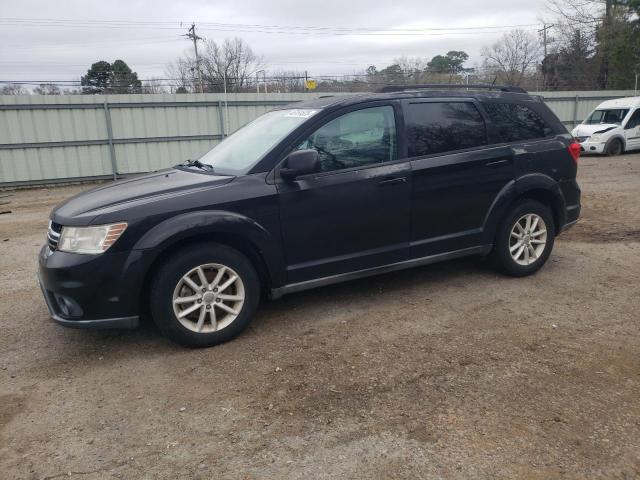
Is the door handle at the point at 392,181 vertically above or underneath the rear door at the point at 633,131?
above

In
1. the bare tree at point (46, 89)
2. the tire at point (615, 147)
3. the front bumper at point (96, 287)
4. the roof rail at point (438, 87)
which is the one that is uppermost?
the bare tree at point (46, 89)

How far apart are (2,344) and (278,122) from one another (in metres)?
2.94

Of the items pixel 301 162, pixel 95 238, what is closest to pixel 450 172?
pixel 301 162

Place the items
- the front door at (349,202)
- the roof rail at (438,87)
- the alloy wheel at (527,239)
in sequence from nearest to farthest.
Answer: the front door at (349,202)
the roof rail at (438,87)
the alloy wheel at (527,239)

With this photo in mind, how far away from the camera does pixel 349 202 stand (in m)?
4.28

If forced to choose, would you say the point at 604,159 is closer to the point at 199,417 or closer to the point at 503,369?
the point at 503,369

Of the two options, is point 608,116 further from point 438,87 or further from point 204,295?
point 204,295

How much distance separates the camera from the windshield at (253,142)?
14.0 ft

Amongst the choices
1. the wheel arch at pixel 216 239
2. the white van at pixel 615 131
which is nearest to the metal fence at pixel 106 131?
Result: the white van at pixel 615 131

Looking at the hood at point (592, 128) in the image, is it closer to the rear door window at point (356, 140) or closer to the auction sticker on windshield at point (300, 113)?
the rear door window at point (356, 140)

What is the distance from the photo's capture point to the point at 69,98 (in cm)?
1423

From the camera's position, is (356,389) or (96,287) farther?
(96,287)

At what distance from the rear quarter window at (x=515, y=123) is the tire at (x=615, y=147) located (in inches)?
592

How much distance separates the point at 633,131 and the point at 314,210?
18.4 m
